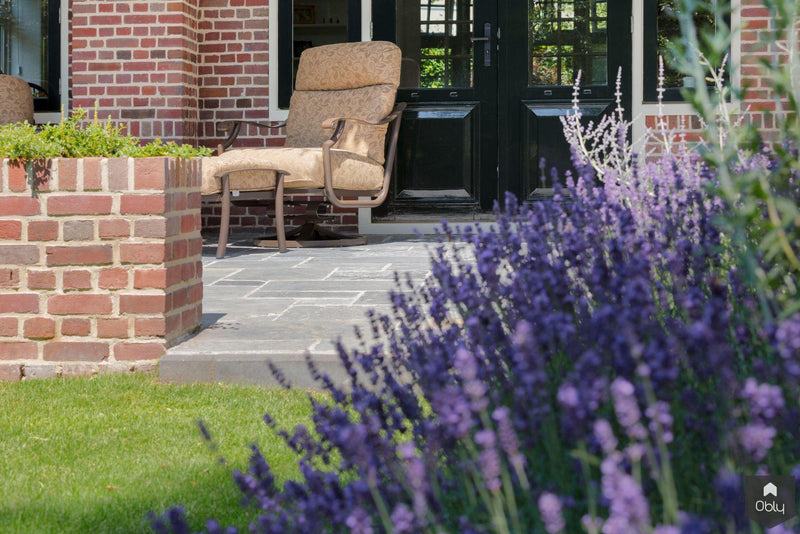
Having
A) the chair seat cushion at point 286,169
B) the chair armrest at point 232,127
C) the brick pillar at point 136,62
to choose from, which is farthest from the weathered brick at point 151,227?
the brick pillar at point 136,62

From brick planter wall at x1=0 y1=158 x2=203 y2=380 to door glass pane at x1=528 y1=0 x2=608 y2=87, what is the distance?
484cm

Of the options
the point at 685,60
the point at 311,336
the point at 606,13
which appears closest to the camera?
the point at 685,60

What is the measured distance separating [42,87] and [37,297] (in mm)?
5318

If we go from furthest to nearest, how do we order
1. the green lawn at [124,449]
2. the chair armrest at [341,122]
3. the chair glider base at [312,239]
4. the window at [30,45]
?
the window at [30,45], the chair glider base at [312,239], the chair armrest at [341,122], the green lawn at [124,449]

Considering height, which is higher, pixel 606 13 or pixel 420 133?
pixel 606 13

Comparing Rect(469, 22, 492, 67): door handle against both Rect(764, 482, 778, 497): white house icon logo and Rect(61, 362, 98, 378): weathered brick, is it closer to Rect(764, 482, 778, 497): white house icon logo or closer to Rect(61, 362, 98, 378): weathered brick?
Rect(61, 362, 98, 378): weathered brick

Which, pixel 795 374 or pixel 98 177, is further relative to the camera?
pixel 98 177

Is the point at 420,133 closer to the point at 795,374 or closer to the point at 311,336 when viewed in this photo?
the point at 311,336

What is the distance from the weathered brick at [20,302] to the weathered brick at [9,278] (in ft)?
0.08

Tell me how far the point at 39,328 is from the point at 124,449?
32.5 inches

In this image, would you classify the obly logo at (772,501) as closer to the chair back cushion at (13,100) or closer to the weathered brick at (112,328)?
the weathered brick at (112,328)

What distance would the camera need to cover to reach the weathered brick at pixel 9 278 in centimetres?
293

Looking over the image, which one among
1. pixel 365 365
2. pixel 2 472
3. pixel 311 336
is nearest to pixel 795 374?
pixel 365 365

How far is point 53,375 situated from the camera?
2.92 meters
